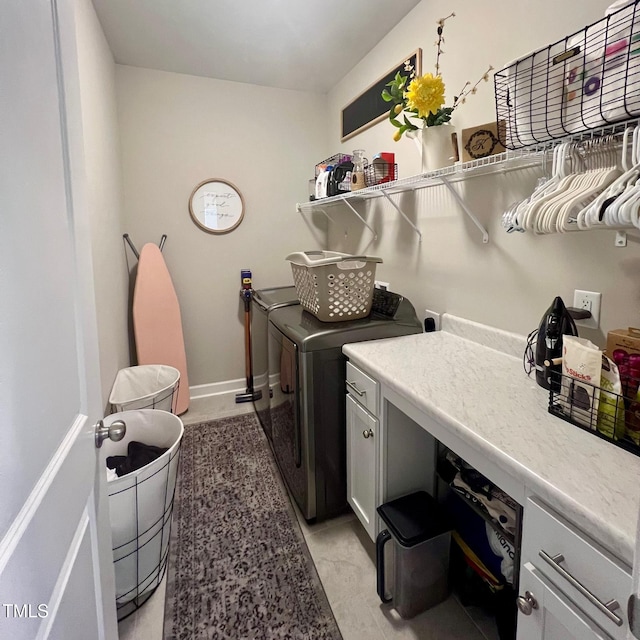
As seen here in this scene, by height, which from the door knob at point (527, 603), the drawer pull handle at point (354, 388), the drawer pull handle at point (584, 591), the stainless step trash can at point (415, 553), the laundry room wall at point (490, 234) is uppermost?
the laundry room wall at point (490, 234)

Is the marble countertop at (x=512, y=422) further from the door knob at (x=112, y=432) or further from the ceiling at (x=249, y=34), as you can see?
the ceiling at (x=249, y=34)

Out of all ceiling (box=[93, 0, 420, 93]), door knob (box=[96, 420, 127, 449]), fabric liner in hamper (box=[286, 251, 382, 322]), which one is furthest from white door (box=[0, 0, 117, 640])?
ceiling (box=[93, 0, 420, 93])

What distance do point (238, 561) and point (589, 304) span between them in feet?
5.43

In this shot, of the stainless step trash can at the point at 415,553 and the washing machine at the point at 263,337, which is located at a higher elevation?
the washing machine at the point at 263,337

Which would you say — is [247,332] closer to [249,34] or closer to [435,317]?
[435,317]

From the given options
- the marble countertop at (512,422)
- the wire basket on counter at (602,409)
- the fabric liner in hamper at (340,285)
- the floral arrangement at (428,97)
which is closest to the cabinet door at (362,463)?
the marble countertop at (512,422)

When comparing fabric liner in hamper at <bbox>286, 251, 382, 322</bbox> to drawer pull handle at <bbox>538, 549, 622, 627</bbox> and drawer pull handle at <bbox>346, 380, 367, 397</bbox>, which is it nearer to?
drawer pull handle at <bbox>346, 380, 367, 397</bbox>

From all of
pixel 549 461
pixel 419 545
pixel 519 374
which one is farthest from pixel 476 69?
pixel 419 545

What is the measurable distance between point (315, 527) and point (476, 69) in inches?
84.8

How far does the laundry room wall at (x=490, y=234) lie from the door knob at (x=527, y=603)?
809 mm

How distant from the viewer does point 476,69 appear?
1588 millimetres

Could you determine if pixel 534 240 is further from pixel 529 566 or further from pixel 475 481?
pixel 529 566

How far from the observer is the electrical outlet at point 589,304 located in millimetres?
1188

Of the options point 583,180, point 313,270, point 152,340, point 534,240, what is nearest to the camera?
Answer: point 583,180
